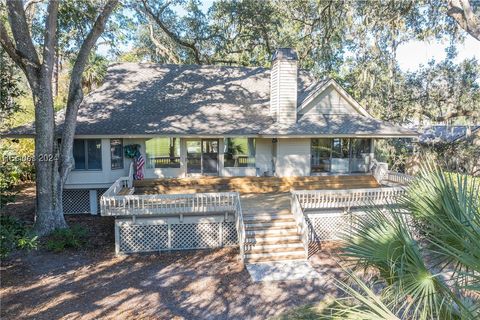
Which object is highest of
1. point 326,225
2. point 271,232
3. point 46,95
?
point 46,95

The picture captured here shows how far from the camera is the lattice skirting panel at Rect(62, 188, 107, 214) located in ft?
44.9

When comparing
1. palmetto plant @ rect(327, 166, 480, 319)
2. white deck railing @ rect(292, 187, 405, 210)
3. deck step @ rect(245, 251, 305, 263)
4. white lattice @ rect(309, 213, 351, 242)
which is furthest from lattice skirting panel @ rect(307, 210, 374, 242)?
palmetto plant @ rect(327, 166, 480, 319)

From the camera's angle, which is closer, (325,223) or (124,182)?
(325,223)

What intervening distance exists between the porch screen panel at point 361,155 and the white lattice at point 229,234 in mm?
7855

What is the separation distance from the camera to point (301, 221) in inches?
400

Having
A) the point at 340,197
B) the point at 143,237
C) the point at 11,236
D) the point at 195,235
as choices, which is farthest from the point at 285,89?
the point at 11,236

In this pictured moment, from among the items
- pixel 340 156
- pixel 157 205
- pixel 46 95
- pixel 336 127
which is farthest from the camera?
pixel 340 156

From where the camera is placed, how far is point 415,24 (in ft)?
67.5

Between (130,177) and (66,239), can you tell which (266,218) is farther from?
(66,239)

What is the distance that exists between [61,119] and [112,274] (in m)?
8.19

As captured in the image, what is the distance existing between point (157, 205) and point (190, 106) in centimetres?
692

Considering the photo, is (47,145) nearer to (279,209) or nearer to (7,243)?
(7,243)

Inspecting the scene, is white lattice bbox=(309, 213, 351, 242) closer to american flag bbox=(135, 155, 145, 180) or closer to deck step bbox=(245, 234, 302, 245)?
deck step bbox=(245, 234, 302, 245)

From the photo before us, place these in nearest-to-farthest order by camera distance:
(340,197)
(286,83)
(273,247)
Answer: (273,247) < (340,197) < (286,83)
